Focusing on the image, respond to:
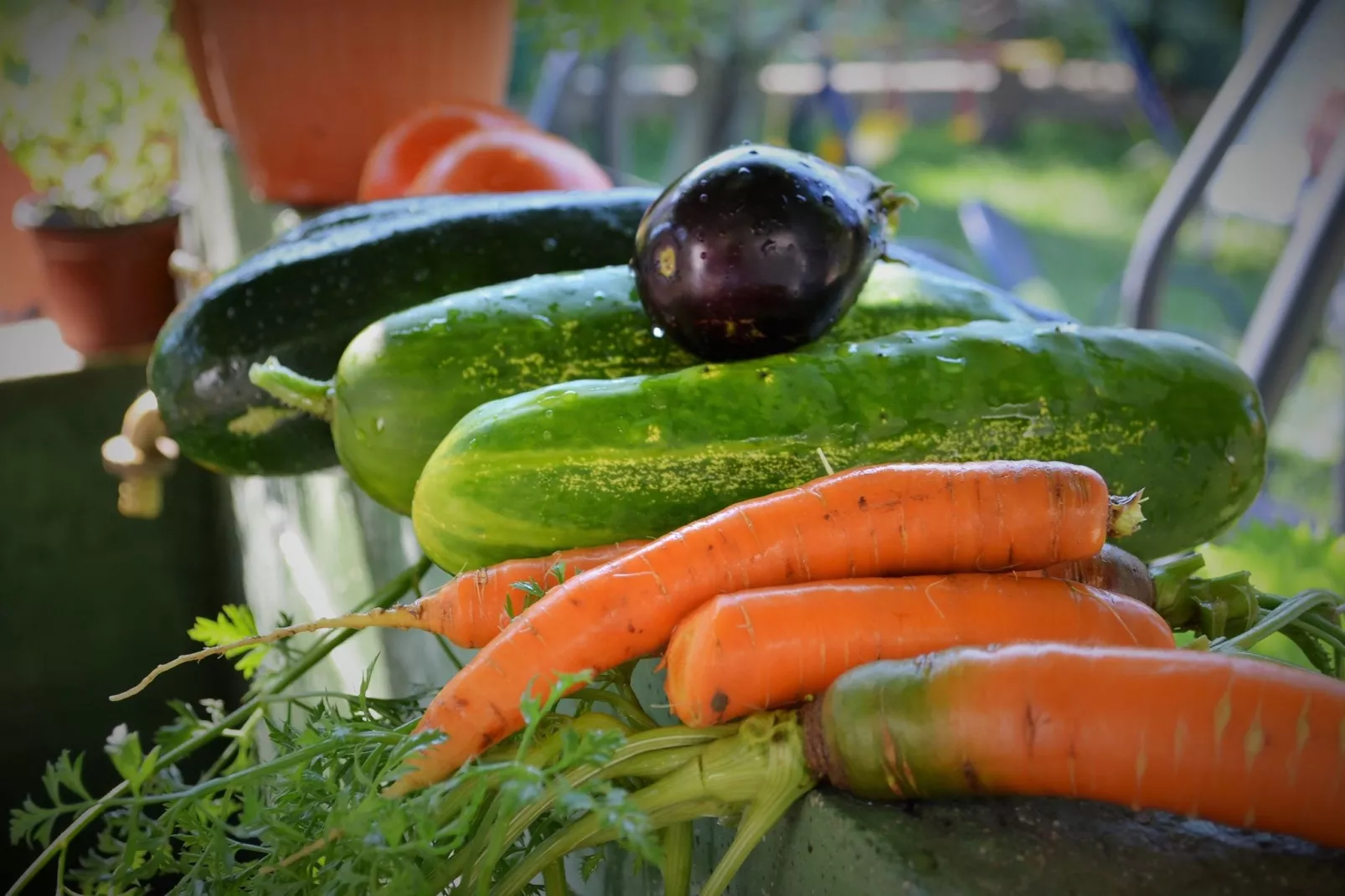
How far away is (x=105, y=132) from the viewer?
2.46 meters

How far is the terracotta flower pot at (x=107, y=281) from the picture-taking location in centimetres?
210

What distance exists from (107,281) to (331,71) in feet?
2.56

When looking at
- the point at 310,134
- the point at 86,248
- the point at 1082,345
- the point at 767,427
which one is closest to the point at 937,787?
the point at 767,427

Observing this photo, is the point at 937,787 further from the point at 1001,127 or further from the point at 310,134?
the point at 1001,127

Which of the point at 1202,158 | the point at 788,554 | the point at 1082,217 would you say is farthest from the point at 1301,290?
the point at 1082,217

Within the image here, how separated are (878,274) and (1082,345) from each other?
0.79ft

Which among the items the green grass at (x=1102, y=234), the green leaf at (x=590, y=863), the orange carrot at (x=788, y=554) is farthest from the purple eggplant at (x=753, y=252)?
the green grass at (x=1102, y=234)

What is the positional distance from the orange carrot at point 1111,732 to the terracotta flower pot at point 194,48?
203 cm

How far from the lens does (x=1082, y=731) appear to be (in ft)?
1.67

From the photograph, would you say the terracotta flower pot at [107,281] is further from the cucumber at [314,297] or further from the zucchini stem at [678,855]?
the zucchini stem at [678,855]

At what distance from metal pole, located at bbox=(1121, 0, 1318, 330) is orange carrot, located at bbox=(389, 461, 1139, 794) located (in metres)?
0.88

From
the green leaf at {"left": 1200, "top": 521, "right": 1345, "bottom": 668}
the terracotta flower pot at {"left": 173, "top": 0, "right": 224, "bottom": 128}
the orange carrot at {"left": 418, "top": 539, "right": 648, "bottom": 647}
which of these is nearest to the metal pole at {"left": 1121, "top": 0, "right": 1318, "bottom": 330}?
the green leaf at {"left": 1200, "top": 521, "right": 1345, "bottom": 668}

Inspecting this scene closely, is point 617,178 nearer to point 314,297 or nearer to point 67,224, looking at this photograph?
point 314,297

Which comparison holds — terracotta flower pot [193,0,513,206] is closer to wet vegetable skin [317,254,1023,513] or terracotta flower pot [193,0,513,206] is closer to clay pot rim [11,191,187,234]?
clay pot rim [11,191,187,234]
